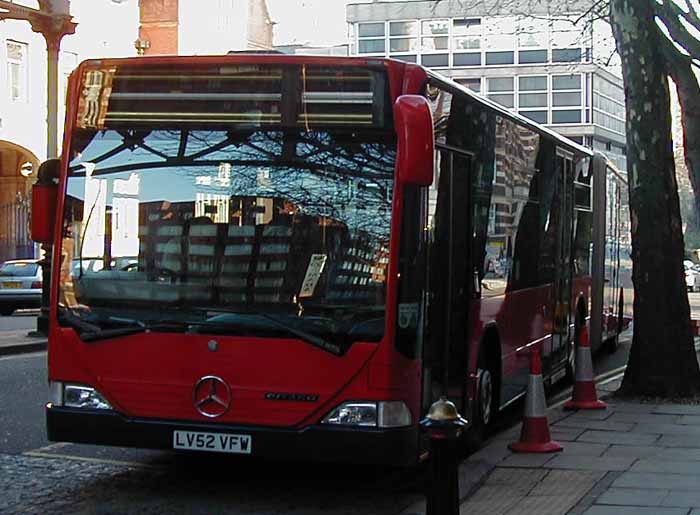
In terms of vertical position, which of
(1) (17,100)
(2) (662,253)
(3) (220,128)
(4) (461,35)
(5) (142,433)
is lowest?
(5) (142,433)

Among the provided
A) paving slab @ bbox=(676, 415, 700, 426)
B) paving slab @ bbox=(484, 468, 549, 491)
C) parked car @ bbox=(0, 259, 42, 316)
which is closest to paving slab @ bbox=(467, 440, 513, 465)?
paving slab @ bbox=(484, 468, 549, 491)

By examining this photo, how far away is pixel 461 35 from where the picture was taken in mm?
61281

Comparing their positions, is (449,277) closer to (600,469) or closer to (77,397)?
(600,469)

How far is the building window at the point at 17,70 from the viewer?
121ft

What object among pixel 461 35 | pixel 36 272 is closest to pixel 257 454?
pixel 36 272

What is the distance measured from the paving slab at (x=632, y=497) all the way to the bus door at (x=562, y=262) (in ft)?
15.9

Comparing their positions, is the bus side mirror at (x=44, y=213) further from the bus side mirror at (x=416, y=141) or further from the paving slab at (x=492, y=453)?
the paving slab at (x=492, y=453)

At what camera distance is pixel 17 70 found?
37188 millimetres

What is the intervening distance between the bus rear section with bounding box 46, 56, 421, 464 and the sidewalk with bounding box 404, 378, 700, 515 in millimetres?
1004

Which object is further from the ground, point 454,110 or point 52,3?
point 52,3

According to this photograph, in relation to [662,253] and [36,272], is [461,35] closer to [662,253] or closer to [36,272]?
[36,272]

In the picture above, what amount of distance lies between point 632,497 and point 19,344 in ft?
41.0

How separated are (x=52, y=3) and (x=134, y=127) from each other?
16.5 meters

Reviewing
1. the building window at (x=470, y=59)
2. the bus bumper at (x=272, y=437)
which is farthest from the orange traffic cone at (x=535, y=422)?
the building window at (x=470, y=59)
